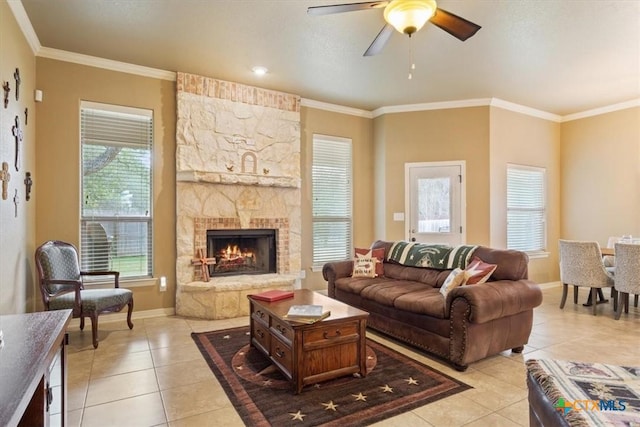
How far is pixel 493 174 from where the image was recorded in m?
5.41

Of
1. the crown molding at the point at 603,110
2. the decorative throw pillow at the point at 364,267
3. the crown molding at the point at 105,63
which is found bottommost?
the decorative throw pillow at the point at 364,267

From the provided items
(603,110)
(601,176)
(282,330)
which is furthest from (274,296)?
(603,110)

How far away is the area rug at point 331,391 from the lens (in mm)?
2209

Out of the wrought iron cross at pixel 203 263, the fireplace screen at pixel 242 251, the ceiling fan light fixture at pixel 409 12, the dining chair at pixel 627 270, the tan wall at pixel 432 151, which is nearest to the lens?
the ceiling fan light fixture at pixel 409 12

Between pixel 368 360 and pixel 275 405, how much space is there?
100cm

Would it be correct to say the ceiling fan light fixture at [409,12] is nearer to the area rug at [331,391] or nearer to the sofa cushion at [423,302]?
the sofa cushion at [423,302]

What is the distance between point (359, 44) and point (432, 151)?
2507 mm

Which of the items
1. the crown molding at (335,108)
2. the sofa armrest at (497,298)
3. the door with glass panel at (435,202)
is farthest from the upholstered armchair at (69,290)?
the door with glass panel at (435,202)

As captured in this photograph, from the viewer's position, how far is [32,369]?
1.10m

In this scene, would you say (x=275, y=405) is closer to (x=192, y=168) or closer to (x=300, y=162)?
(x=192, y=168)

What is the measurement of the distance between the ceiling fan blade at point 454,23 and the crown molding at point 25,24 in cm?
339

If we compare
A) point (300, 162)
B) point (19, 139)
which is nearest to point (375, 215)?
point (300, 162)

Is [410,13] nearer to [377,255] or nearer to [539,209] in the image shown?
[377,255]

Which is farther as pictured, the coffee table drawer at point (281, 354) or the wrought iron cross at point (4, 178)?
the wrought iron cross at point (4, 178)
